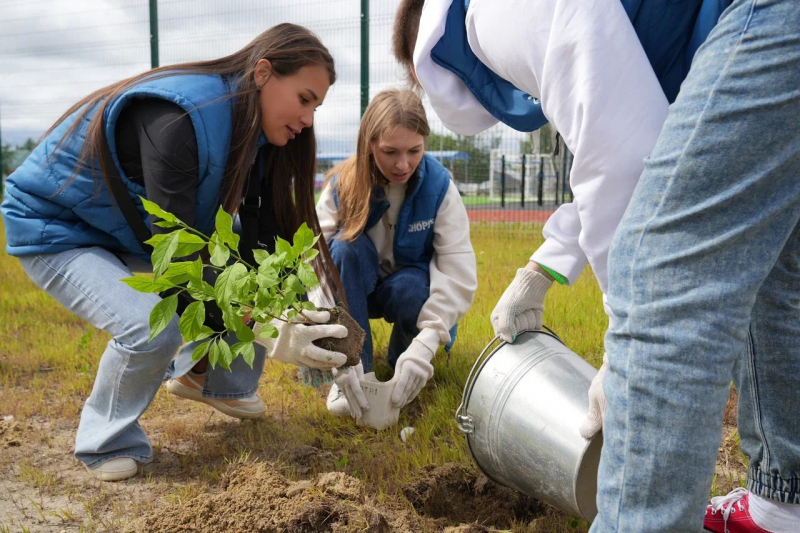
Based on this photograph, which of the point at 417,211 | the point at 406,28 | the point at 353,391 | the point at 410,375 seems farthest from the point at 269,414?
the point at 406,28

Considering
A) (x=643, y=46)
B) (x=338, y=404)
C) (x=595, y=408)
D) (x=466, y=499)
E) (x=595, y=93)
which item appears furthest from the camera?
(x=338, y=404)

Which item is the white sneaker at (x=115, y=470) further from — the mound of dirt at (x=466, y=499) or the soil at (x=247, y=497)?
the mound of dirt at (x=466, y=499)

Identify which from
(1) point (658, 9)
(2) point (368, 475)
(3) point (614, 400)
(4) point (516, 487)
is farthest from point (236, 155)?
(3) point (614, 400)

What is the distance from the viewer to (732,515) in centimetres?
146

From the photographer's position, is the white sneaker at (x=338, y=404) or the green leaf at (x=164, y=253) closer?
the green leaf at (x=164, y=253)

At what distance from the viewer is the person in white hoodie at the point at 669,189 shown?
0.90 m

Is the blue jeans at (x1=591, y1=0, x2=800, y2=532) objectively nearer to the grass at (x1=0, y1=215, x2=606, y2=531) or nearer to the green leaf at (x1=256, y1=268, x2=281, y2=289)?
the grass at (x1=0, y1=215, x2=606, y2=531)

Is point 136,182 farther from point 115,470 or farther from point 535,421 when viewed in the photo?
point 535,421

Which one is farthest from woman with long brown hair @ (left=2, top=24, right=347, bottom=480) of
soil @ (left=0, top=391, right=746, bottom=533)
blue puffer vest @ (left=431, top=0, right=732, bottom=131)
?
blue puffer vest @ (left=431, top=0, right=732, bottom=131)

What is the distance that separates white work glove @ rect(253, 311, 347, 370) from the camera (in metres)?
2.12

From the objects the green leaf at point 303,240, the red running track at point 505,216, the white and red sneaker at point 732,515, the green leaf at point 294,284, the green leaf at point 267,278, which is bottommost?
the red running track at point 505,216

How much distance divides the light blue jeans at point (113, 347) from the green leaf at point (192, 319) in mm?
483

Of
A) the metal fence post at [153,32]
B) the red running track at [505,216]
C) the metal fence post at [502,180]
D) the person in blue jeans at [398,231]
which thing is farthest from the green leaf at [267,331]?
the metal fence post at [502,180]

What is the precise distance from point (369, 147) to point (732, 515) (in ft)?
6.33
